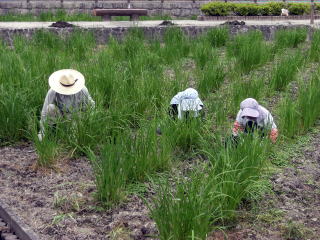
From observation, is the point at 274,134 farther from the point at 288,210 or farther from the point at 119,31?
the point at 119,31

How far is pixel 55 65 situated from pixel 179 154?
241cm

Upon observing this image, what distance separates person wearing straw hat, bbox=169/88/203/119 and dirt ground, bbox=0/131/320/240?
2.72 ft

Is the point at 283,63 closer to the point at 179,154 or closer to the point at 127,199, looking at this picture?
the point at 179,154

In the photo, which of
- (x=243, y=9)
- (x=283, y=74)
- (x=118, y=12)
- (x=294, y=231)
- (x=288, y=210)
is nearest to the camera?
(x=294, y=231)

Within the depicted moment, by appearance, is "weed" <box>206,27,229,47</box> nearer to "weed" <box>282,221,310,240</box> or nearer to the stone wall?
"weed" <box>282,221,310,240</box>

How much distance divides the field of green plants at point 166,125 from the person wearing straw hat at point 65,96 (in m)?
0.14

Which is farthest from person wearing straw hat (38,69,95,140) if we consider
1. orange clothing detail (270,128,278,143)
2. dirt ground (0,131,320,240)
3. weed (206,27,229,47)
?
weed (206,27,229,47)

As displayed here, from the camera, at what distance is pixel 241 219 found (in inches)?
146

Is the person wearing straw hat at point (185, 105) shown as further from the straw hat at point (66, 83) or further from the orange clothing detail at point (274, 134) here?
the straw hat at point (66, 83)

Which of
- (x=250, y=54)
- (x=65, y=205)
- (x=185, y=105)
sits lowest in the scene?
(x=65, y=205)

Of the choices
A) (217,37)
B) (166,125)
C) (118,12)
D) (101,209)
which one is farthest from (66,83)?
(118,12)

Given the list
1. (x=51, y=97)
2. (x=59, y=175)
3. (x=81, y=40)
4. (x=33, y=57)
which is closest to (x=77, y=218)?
(x=59, y=175)

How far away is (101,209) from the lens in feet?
12.6

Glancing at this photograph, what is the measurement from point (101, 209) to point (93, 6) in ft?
53.4
